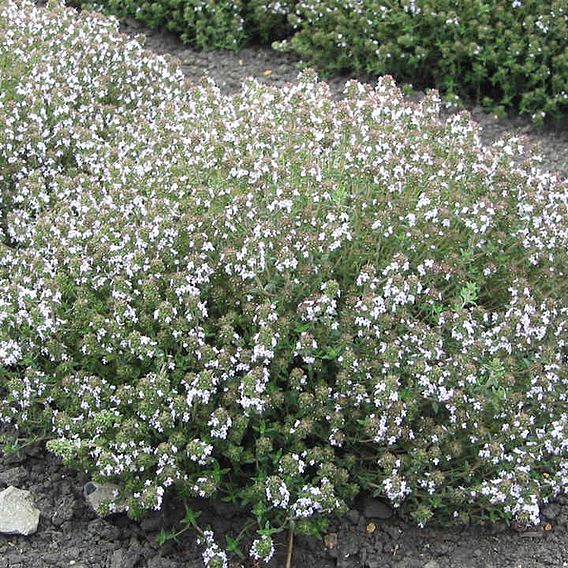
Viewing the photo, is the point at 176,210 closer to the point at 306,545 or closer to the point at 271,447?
the point at 271,447

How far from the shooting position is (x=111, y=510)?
3627 millimetres

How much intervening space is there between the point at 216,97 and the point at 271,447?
84.4 inches

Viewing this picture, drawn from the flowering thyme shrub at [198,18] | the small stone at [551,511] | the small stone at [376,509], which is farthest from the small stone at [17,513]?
the flowering thyme shrub at [198,18]

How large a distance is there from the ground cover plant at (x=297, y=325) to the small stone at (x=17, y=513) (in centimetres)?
29

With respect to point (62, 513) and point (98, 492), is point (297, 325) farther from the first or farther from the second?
point (62, 513)

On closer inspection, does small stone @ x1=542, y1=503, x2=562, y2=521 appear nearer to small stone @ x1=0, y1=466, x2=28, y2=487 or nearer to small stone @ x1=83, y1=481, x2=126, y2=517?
small stone @ x1=83, y1=481, x2=126, y2=517

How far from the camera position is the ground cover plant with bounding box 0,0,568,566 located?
3660 millimetres

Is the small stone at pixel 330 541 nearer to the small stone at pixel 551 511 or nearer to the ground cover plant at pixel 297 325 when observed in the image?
the ground cover plant at pixel 297 325

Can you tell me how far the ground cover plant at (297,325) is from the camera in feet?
12.0

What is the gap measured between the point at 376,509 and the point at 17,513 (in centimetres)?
149

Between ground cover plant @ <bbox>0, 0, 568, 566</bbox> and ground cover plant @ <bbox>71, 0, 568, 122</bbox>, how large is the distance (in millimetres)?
2230

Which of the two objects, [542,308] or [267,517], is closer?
[267,517]

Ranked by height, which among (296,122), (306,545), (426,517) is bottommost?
Answer: (306,545)


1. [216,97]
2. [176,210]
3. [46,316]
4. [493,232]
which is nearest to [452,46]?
[216,97]
